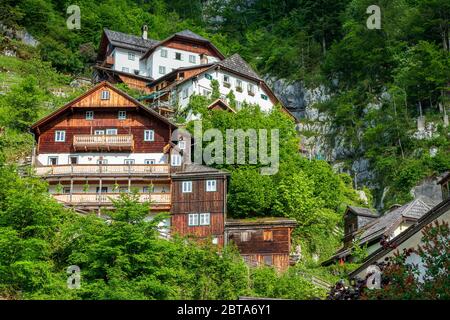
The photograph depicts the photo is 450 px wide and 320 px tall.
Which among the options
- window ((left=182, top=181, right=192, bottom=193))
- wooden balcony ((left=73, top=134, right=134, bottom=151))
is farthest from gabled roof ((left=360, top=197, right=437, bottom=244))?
wooden balcony ((left=73, top=134, right=134, bottom=151))

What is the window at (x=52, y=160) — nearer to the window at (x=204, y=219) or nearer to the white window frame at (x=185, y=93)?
the window at (x=204, y=219)

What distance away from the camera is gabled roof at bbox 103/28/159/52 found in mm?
85750

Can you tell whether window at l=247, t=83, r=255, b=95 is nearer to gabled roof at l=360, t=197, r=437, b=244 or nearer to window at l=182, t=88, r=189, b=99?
window at l=182, t=88, r=189, b=99

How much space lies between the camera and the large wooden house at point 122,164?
49.2 m

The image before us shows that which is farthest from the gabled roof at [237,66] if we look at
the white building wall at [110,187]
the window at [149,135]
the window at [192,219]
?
the window at [192,219]

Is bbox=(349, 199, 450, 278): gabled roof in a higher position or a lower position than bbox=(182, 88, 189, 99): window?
lower

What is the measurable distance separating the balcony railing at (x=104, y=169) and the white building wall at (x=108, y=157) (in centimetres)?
236

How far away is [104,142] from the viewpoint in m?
53.9

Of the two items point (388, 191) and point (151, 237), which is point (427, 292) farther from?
point (388, 191)

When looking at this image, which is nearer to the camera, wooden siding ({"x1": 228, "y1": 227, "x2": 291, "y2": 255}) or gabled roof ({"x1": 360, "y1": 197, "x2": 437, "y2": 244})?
gabled roof ({"x1": 360, "y1": 197, "x2": 437, "y2": 244})

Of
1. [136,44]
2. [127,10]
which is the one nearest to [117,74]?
[136,44]

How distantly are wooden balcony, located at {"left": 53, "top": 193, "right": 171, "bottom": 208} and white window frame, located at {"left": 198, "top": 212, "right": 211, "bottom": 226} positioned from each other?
7.73 ft

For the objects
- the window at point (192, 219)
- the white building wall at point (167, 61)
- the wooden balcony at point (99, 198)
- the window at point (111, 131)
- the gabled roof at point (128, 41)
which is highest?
the gabled roof at point (128, 41)
